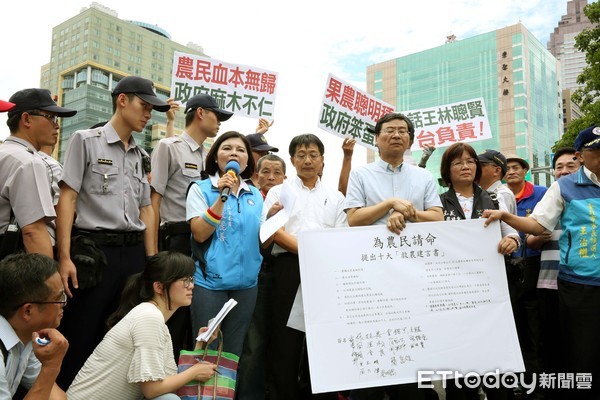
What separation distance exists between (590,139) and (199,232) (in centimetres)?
309

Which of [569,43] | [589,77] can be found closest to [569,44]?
[569,43]

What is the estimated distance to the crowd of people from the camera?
121 inches

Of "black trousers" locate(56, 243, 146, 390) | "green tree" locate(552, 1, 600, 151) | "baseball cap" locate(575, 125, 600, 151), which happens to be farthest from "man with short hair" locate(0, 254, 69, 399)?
"green tree" locate(552, 1, 600, 151)

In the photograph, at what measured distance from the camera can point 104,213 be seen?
11.3 ft

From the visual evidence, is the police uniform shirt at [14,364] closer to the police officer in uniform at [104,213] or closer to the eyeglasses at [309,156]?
the police officer in uniform at [104,213]

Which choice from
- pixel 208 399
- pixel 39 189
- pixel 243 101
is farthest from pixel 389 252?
pixel 243 101

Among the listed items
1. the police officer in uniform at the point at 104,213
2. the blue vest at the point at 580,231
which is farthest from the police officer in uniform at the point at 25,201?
the blue vest at the point at 580,231

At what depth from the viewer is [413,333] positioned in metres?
3.16

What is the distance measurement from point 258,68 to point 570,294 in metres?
4.48

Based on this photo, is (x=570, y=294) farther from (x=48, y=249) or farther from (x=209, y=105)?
(x=48, y=249)

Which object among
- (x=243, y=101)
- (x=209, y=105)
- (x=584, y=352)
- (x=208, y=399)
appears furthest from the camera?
(x=243, y=101)

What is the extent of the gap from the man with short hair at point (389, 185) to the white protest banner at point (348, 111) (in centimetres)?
225

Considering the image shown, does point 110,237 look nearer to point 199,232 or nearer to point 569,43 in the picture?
A: point 199,232

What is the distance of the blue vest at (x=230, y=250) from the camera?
3.37 metres
